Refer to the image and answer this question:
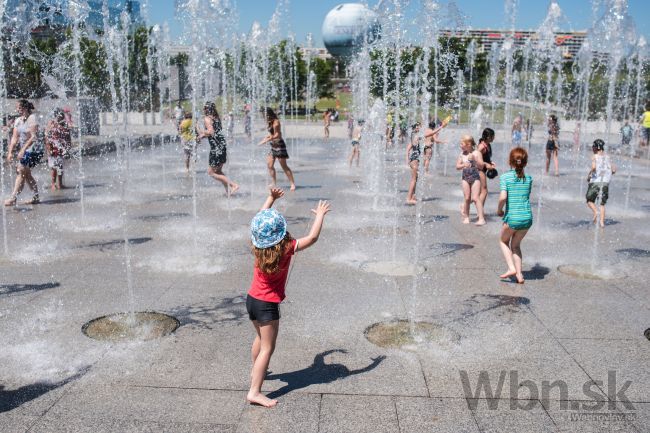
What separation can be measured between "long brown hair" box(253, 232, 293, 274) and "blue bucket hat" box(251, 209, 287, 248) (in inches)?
1.1

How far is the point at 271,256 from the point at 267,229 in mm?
163

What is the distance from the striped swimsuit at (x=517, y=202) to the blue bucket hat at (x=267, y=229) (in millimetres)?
3443

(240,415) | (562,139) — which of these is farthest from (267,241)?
(562,139)

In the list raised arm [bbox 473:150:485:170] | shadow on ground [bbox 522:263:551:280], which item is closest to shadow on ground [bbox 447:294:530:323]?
shadow on ground [bbox 522:263:551:280]

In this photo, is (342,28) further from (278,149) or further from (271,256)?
(271,256)

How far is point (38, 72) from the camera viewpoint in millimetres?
34062

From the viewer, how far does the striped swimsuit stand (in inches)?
253

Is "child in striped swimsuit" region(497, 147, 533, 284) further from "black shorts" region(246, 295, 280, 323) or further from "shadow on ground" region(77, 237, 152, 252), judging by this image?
"shadow on ground" region(77, 237, 152, 252)

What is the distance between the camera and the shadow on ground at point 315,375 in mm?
4100

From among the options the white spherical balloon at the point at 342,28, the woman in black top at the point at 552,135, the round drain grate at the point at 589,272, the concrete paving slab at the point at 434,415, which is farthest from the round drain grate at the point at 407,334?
the white spherical balloon at the point at 342,28

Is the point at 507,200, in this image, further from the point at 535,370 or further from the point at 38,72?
the point at 38,72

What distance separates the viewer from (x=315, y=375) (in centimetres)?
427

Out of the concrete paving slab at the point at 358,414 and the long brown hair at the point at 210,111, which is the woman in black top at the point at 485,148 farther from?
the concrete paving slab at the point at 358,414

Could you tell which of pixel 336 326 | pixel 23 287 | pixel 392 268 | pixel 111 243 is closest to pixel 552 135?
pixel 392 268
